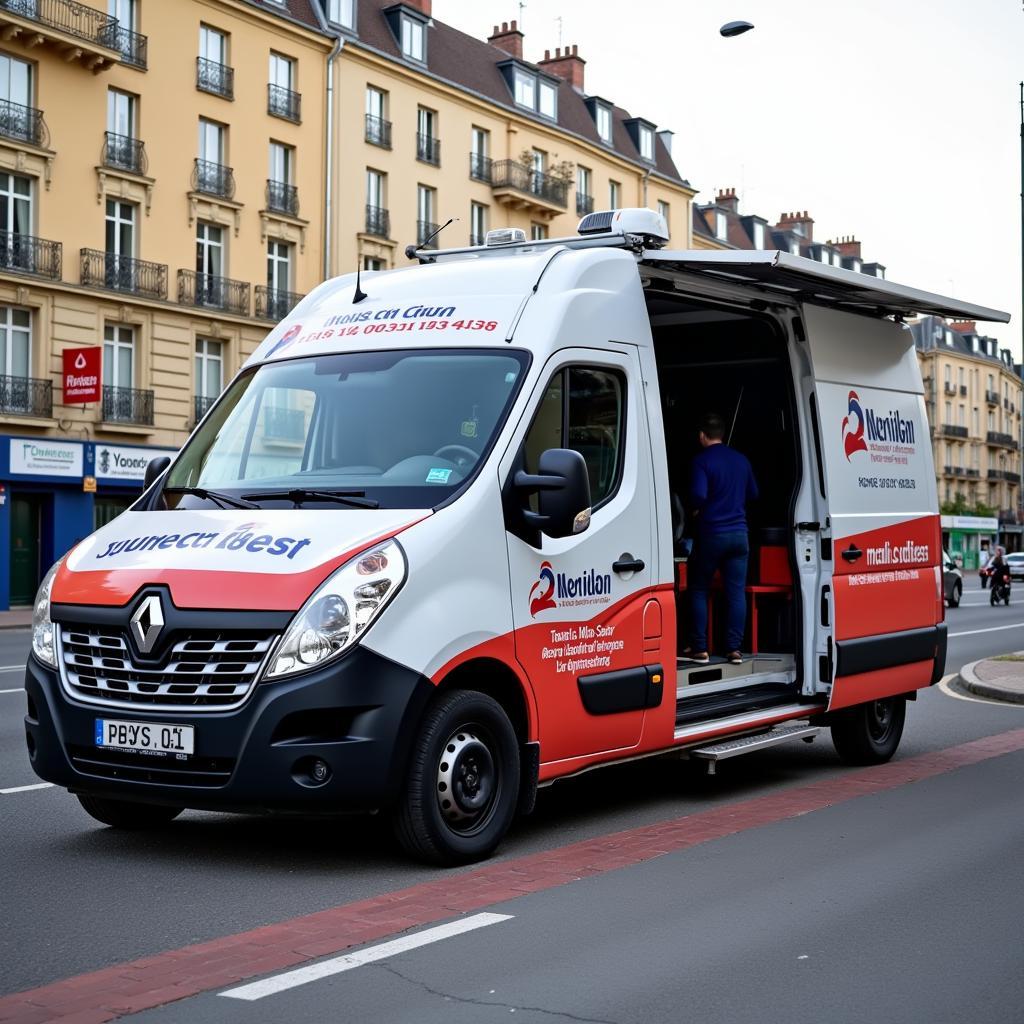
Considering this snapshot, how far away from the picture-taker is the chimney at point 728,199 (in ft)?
244

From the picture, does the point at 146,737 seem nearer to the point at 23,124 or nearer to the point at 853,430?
the point at 853,430

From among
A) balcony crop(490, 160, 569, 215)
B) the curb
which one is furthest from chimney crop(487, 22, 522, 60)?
the curb

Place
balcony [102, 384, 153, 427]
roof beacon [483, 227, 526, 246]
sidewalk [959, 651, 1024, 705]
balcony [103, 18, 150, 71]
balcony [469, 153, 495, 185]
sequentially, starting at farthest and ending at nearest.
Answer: balcony [469, 153, 495, 185] → balcony [103, 18, 150, 71] → balcony [102, 384, 153, 427] → sidewalk [959, 651, 1024, 705] → roof beacon [483, 227, 526, 246]

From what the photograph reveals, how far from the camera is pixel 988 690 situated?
49.9 feet

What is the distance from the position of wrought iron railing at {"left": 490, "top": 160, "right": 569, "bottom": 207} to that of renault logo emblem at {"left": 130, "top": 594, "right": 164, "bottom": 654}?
42.5 m

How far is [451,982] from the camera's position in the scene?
4836 mm

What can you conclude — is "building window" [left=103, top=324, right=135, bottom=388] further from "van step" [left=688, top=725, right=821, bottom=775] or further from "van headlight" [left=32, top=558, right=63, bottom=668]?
"van headlight" [left=32, top=558, right=63, bottom=668]

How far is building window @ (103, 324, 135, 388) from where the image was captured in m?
34.6

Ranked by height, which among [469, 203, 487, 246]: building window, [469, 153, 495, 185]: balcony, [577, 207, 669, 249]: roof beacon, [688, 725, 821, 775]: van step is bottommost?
[688, 725, 821, 775]: van step

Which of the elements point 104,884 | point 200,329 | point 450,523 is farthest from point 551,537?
point 200,329

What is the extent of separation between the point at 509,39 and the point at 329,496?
1880 inches

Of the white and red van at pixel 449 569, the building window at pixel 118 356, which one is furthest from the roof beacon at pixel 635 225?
the building window at pixel 118 356

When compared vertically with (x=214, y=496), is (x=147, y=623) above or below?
below

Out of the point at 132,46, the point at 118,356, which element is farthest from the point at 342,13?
the point at 118,356
